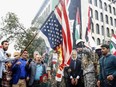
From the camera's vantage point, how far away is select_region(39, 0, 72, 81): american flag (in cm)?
771

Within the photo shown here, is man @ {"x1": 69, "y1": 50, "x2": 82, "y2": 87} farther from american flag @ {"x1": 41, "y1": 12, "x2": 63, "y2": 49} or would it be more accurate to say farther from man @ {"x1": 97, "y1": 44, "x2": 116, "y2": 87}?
american flag @ {"x1": 41, "y1": 12, "x2": 63, "y2": 49}

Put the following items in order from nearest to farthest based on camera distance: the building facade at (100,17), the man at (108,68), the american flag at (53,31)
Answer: the man at (108,68) < the american flag at (53,31) < the building facade at (100,17)

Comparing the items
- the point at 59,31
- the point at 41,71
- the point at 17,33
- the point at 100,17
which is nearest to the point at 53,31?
the point at 59,31

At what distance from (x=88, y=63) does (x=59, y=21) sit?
187cm

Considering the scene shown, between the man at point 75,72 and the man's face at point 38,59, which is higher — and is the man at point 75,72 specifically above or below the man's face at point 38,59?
below

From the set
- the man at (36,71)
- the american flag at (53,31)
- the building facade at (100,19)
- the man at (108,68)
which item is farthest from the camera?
the building facade at (100,19)

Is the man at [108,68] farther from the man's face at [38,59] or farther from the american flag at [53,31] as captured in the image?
the man's face at [38,59]

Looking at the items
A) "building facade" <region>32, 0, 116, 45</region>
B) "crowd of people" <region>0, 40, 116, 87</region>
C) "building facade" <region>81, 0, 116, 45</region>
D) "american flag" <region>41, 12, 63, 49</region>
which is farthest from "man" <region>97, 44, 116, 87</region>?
"building facade" <region>81, 0, 116, 45</region>

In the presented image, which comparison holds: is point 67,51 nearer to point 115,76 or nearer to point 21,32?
point 115,76

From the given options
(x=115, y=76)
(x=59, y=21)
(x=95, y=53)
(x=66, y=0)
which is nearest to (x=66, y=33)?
(x=59, y=21)

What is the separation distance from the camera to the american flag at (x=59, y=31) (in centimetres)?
771

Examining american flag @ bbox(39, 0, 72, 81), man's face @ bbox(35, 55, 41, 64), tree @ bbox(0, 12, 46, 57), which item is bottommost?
man's face @ bbox(35, 55, 41, 64)

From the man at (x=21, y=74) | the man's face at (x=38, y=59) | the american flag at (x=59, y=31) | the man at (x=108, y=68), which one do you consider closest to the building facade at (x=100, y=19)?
the man's face at (x=38, y=59)

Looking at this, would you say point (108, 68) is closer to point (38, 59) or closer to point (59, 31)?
point (59, 31)
